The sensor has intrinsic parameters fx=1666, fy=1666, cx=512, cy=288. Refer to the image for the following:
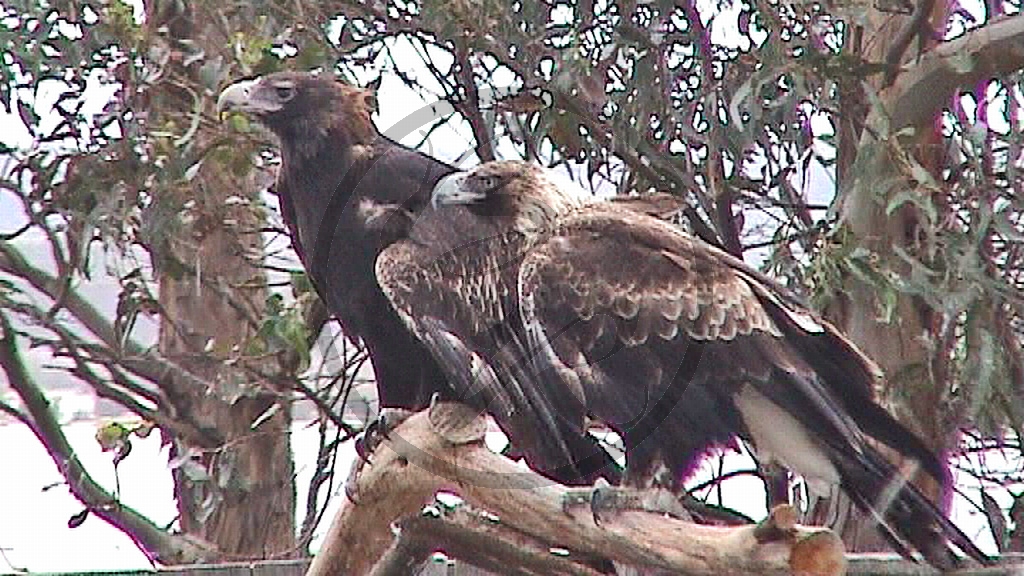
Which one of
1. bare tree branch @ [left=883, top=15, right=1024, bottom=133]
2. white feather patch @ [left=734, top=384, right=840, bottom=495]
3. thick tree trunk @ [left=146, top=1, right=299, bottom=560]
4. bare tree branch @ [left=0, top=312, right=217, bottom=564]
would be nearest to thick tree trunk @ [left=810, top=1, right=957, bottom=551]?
bare tree branch @ [left=883, top=15, right=1024, bottom=133]

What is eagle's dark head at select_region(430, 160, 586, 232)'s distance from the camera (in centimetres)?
140

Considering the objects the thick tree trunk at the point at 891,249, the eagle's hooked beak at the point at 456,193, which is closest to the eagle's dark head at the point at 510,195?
the eagle's hooked beak at the point at 456,193

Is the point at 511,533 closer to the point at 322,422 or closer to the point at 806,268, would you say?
the point at 806,268

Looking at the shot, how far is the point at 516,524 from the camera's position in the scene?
136 cm

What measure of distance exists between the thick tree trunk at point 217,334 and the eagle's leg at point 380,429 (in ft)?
1.89

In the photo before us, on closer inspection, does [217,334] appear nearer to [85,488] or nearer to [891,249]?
[85,488]

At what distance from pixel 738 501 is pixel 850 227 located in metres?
0.60

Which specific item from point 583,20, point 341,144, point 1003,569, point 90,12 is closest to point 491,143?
point 583,20

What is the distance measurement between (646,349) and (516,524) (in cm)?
18

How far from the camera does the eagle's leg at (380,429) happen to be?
1556 millimetres

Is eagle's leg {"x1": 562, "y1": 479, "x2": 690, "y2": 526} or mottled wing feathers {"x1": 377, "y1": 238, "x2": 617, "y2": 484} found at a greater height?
mottled wing feathers {"x1": 377, "y1": 238, "x2": 617, "y2": 484}

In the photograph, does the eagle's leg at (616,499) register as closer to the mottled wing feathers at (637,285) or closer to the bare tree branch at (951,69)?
the mottled wing feathers at (637,285)

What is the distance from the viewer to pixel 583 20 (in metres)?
1.93

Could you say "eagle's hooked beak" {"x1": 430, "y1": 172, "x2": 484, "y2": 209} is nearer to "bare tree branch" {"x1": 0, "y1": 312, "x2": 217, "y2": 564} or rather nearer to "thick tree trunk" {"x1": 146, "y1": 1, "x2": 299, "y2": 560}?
"thick tree trunk" {"x1": 146, "y1": 1, "x2": 299, "y2": 560}
